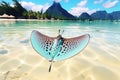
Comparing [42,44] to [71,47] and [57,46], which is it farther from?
[71,47]

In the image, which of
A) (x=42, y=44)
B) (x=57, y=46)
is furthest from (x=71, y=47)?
(x=42, y=44)

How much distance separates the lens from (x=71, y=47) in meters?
4.24

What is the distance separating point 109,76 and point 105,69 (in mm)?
458

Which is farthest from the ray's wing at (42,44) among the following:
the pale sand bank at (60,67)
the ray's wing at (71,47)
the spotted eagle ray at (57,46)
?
the pale sand bank at (60,67)

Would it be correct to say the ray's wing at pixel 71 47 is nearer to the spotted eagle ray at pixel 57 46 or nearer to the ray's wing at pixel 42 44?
the spotted eagle ray at pixel 57 46

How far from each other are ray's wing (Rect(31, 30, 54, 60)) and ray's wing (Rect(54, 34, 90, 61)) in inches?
11.8

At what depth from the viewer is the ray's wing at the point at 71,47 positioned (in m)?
3.81

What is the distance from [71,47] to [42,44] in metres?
0.89

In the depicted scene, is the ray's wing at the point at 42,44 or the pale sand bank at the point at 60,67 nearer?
the pale sand bank at the point at 60,67

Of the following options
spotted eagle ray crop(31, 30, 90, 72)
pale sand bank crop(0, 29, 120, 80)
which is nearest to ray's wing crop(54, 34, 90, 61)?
spotted eagle ray crop(31, 30, 90, 72)

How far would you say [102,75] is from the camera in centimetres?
393

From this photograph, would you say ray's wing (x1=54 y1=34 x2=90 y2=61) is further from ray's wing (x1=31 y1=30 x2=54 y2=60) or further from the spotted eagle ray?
ray's wing (x1=31 y1=30 x2=54 y2=60)

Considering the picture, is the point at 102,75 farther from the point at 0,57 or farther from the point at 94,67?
the point at 0,57

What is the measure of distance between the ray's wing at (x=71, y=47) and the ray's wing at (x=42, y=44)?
299 mm
